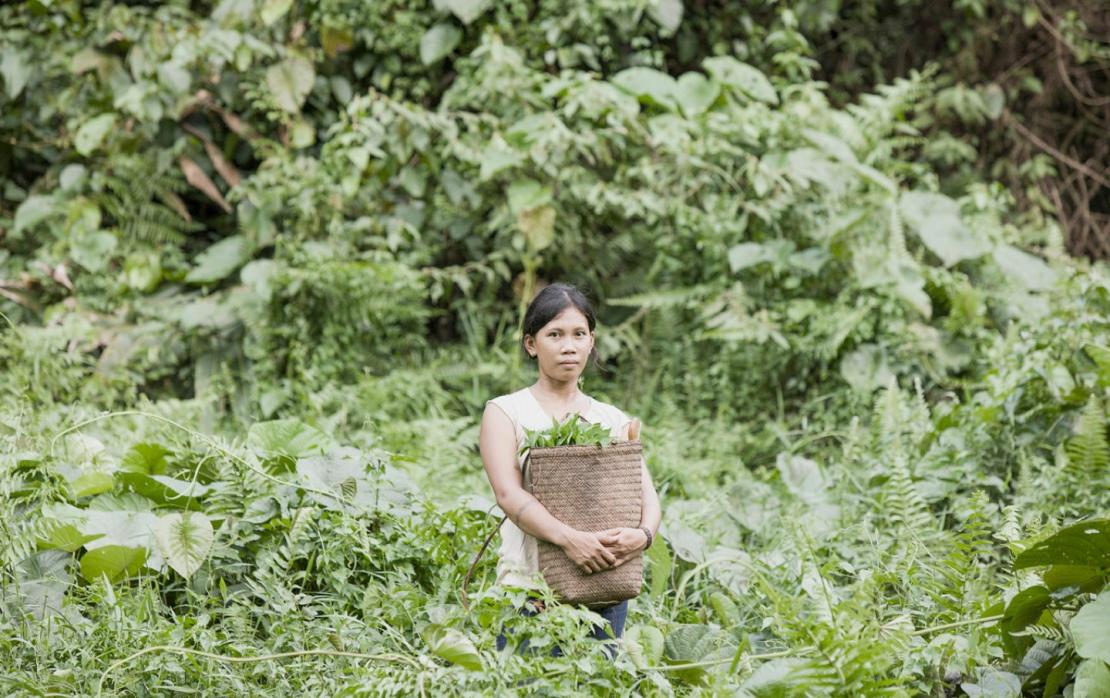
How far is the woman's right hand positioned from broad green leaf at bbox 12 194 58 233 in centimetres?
468

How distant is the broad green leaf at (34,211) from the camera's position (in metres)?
6.02

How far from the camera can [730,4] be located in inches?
264

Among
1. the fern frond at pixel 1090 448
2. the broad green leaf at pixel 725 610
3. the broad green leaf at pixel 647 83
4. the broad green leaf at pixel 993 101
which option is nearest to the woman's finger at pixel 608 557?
the broad green leaf at pixel 725 610

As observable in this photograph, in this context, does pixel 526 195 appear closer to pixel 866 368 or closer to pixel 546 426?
pixel 866 368

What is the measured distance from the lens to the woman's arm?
7.79 ft

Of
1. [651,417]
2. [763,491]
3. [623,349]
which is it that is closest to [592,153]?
[623,349]

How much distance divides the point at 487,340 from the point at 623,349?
0.81 meters

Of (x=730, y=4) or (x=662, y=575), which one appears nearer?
(x=662, y=575)

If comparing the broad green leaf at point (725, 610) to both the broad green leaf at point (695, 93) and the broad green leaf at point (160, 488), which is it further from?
the broad green leaf at point (695, 93)

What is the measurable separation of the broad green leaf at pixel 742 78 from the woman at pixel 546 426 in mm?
3568

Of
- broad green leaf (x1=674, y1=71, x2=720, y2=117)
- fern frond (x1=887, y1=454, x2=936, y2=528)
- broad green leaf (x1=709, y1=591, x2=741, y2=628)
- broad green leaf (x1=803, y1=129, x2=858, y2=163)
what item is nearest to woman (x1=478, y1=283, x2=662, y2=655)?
broad green leaf (x1=709, y1=591, x2=741, y2=628)

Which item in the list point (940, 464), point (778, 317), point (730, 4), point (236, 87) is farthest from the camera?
point (730, 4)

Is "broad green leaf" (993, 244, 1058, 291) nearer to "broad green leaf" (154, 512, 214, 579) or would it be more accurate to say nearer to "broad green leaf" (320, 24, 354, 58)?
"broad green leaf" (320, 24, 354, 58)

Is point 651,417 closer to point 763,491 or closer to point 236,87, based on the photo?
point 763,491
